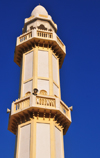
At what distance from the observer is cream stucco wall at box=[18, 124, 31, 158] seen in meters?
20.2

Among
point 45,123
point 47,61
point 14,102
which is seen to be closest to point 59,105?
point 45,123

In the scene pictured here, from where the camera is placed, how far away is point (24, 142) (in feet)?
68.4

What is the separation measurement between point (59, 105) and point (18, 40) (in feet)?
29.1

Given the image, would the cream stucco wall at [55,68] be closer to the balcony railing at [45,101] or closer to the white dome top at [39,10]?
the balcony railing at [45,101]

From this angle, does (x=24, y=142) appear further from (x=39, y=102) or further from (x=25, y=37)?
(x=25, y=37)

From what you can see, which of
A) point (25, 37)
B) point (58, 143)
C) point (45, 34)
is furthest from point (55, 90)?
point (25, 37)

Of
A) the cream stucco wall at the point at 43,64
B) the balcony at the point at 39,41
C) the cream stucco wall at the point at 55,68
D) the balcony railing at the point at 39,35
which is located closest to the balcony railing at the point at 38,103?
the cream stucco wall at the point at 43,64

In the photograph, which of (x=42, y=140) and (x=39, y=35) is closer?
(x=42, y=140)

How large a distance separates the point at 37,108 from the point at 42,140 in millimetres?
2350

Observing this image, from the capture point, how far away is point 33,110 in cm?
2120

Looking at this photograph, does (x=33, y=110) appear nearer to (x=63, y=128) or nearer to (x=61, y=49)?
(x=63, y=128)

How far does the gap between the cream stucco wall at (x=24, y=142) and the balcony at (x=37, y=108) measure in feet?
2.79

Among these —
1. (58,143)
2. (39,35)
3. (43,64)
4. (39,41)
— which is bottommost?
(58,143)

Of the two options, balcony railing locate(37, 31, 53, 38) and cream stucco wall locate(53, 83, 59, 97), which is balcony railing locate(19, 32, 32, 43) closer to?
balcony railing locate(37, 31, 53, 38)
